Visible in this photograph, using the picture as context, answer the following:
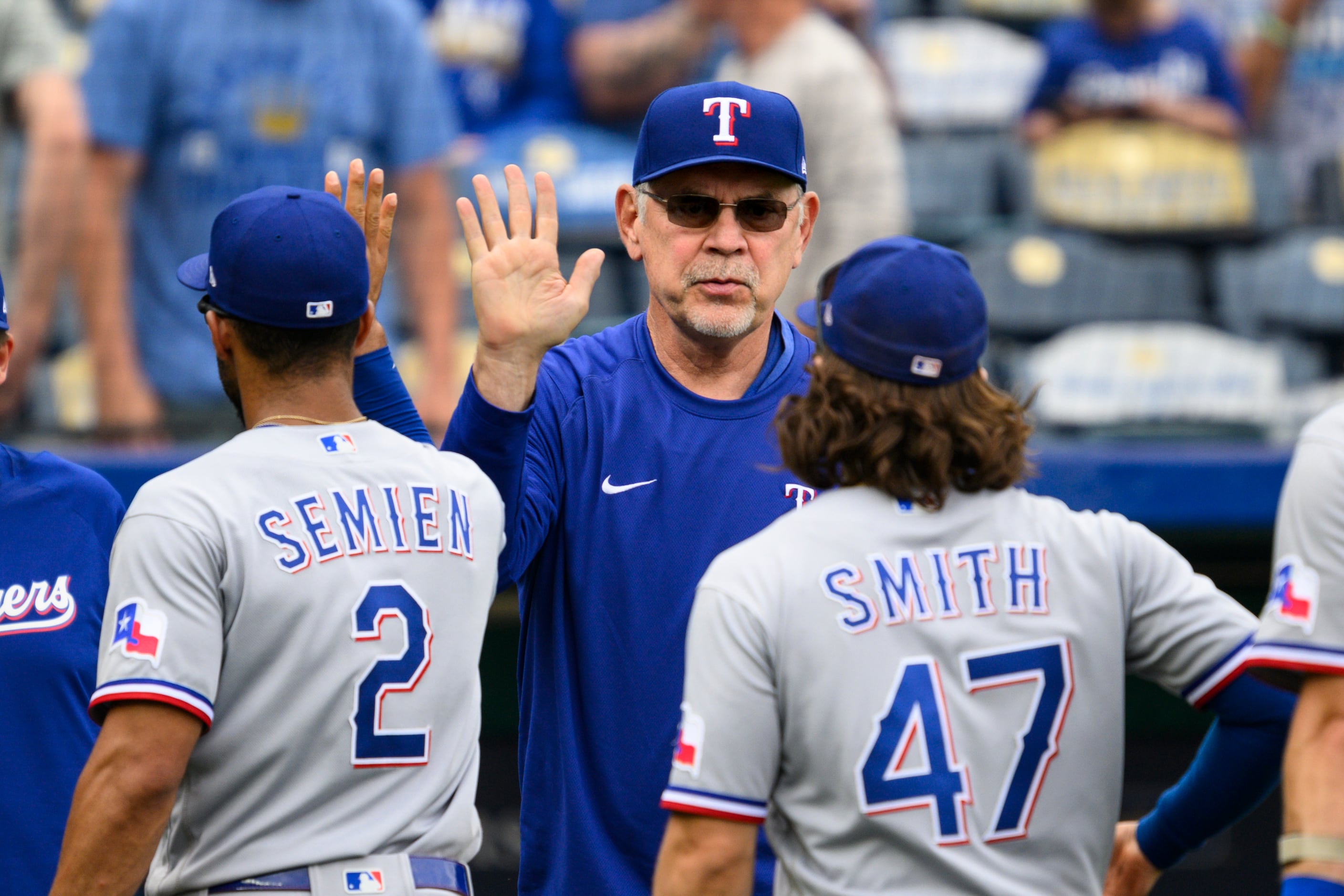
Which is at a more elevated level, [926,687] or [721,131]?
[721,131]

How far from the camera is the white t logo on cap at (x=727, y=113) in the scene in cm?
238

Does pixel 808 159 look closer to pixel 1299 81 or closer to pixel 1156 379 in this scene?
pixel 1156 379

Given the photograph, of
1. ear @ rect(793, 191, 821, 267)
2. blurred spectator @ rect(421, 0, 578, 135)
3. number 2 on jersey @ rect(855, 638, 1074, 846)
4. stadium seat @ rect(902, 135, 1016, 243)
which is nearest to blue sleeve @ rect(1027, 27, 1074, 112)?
stadium seat @ rect(902, 135, 1016, 243)

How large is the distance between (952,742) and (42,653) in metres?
1.28

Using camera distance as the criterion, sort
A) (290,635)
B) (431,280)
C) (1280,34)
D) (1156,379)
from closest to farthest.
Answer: (290,635)
(431,280)
(1156,379)
(1280,34)

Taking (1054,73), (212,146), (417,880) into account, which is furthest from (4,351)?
(1054,73)

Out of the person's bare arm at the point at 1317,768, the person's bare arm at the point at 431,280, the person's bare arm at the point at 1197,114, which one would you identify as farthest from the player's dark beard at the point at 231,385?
the person's bare arm at the point at 1197,114

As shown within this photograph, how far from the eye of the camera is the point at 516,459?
2.22 metres

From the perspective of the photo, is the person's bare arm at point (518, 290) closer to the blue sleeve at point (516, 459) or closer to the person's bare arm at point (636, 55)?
the blue sleeve at point (516, 459)

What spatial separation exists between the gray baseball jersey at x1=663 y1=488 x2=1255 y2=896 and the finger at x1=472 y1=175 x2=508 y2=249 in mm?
749

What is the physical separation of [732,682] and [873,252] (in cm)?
53

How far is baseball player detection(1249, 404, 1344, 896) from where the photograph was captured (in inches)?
72.3

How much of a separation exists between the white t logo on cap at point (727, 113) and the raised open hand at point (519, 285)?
0.83 ft

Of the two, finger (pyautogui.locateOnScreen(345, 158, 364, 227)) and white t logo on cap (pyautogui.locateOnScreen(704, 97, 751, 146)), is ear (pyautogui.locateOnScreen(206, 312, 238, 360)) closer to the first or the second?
finger (pyautogui.locateOnScreen(345, 158, 364, 227))
